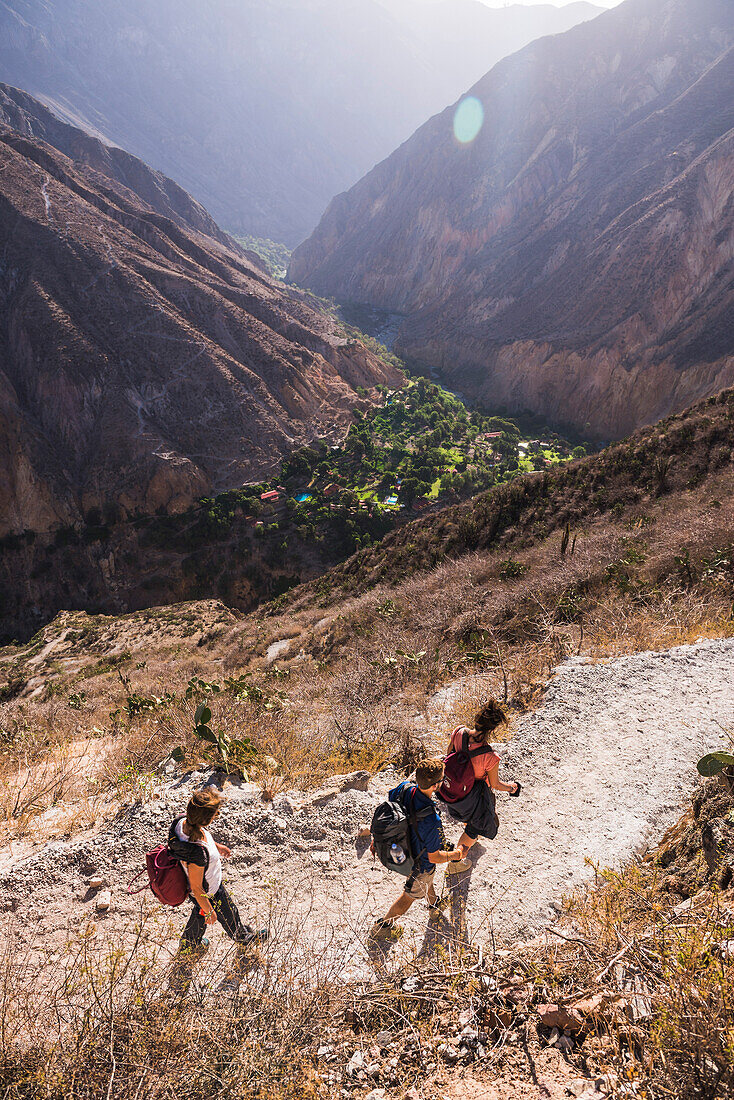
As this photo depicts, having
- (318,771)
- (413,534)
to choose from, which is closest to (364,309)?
(413,534)

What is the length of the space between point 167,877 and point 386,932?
1413 mm

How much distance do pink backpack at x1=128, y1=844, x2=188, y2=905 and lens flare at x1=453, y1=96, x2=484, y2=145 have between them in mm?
119519

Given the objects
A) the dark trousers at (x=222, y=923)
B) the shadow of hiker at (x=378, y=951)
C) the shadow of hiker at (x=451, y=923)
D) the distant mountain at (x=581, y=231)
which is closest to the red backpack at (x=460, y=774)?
the shadow of hiker at (x=451, y=923)

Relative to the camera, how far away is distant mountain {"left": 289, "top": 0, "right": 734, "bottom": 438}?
151 ft

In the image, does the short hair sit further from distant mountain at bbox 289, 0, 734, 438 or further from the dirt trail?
distant mountain at bbox 289, 0, 734, 438

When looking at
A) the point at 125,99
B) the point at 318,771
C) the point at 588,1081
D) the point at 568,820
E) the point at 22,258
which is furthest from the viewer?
the point at 125,99

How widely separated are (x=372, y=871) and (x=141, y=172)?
9988 centimetres

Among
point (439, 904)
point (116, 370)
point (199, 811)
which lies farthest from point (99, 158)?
point (439, 904)

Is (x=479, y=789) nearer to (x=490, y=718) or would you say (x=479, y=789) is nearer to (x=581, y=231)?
(x=490, y=718)

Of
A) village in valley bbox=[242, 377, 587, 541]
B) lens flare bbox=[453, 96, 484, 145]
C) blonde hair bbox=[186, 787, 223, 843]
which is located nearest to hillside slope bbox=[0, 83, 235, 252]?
village in valley bbox=[242, 377, 587, 541]

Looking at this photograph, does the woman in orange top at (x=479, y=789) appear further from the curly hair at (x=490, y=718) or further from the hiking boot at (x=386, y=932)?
the hiking boot at (x=386, y=932)

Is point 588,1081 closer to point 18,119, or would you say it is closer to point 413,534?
point 413,534

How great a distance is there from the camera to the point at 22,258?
3753 centimetres

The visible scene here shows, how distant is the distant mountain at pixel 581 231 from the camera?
45.9 meters
